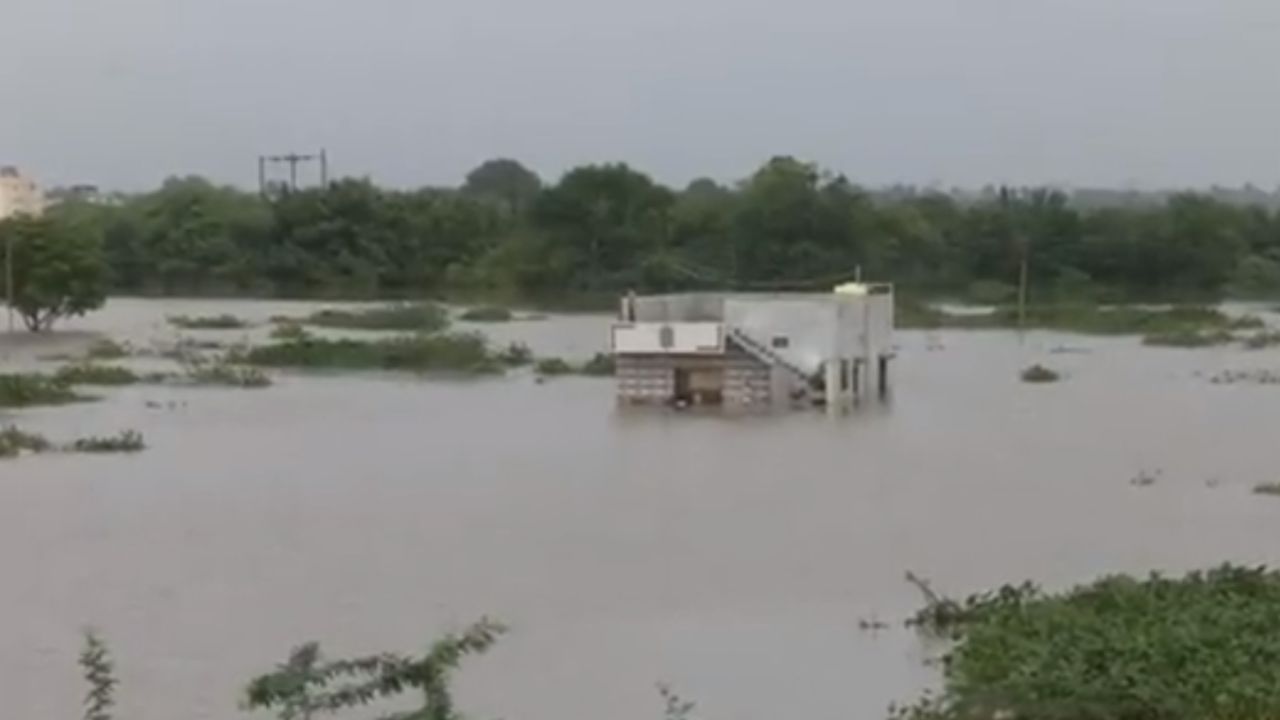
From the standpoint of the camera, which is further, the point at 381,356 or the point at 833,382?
the point at 381,356

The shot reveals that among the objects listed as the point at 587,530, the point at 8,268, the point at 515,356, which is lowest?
the point at 587,530

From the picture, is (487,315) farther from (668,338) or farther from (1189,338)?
(668,338)

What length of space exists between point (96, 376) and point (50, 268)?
4.73m

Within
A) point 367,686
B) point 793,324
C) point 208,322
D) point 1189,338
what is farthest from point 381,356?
point 367,686

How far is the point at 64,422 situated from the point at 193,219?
18515 mm

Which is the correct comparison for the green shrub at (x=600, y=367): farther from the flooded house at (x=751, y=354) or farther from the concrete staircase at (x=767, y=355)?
the concrete staircase at (x=767, y=355)

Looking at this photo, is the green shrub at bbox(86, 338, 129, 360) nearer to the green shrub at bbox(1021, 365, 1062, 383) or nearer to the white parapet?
the white parapet

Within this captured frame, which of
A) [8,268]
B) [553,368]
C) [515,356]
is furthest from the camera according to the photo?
[8,268]

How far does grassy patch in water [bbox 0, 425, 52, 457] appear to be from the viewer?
A: 1297 cm

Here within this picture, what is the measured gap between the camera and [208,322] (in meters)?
24.7

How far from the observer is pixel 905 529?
10.2 meters

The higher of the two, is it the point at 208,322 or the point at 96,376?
the point at 208,322

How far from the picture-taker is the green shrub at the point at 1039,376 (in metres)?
18.0

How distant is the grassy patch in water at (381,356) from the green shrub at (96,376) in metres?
1.77
